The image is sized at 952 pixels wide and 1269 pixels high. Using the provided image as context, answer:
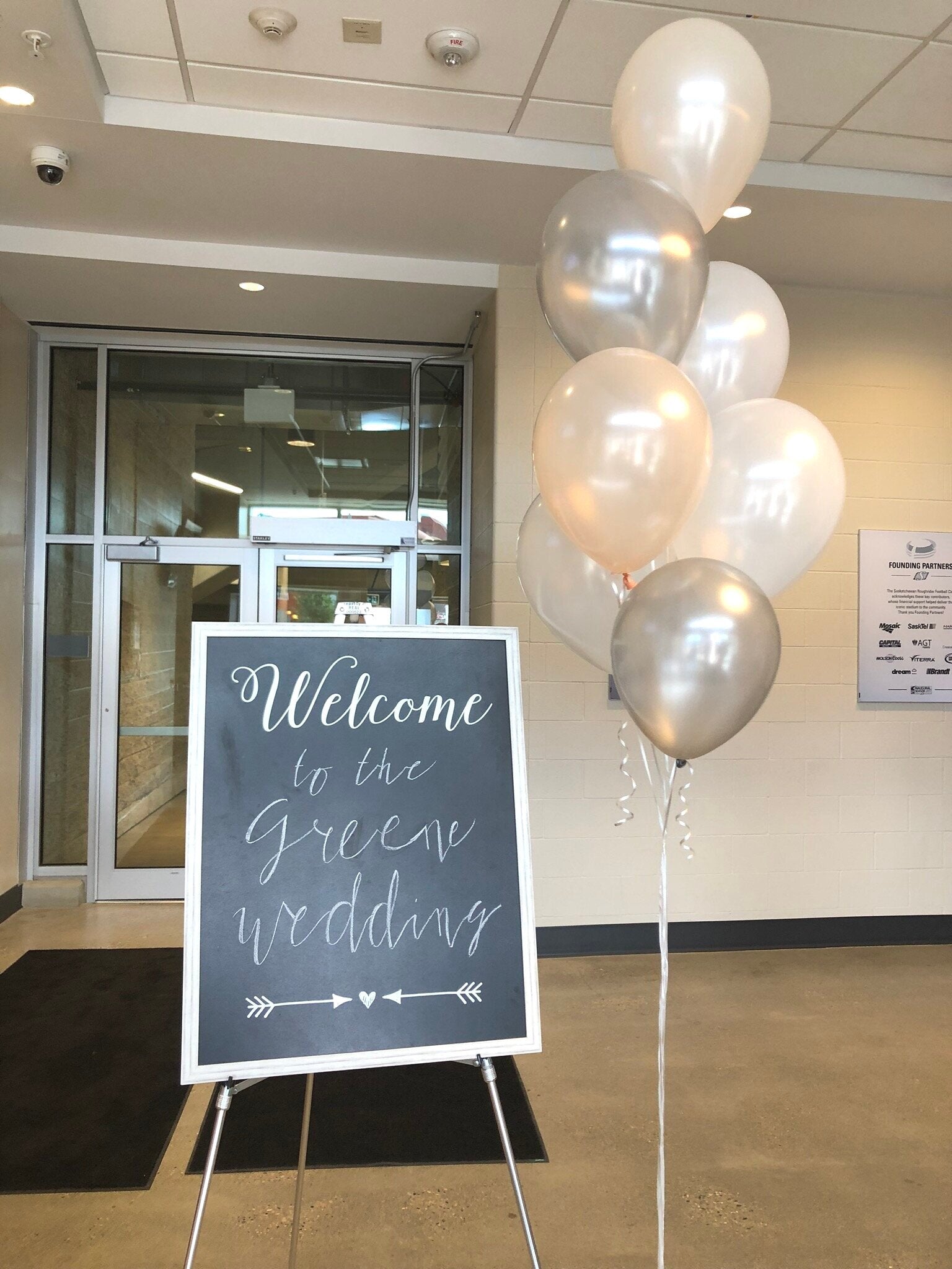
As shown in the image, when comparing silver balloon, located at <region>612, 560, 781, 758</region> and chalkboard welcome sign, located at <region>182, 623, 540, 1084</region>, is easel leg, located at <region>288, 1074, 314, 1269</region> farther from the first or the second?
silver balloon, located at <region>612, 560, 781, 758</region>

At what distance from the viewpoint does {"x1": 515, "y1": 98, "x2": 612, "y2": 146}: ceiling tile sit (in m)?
2.86

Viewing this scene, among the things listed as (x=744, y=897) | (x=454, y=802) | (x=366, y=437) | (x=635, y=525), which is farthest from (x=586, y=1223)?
(x=366, y=437)

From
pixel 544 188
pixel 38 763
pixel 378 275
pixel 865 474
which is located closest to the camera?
pixel 544 188

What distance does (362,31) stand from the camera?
2490 mm

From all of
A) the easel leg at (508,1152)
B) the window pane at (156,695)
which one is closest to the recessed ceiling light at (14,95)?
the window pane at (156,695)

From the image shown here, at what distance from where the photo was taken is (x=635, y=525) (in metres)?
1.38

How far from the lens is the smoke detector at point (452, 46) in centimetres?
250

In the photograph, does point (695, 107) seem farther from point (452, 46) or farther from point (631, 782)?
point (631, 782)

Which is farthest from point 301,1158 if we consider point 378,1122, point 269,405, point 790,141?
point 269,405

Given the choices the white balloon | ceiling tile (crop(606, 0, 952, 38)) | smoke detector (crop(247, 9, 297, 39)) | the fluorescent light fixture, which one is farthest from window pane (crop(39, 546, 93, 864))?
the white balloon

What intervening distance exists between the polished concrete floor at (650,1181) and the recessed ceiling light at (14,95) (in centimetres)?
306

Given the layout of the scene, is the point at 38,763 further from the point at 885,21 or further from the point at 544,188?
the point at 885,21

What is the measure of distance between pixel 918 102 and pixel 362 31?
5.79ft

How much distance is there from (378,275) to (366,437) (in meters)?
1.12
